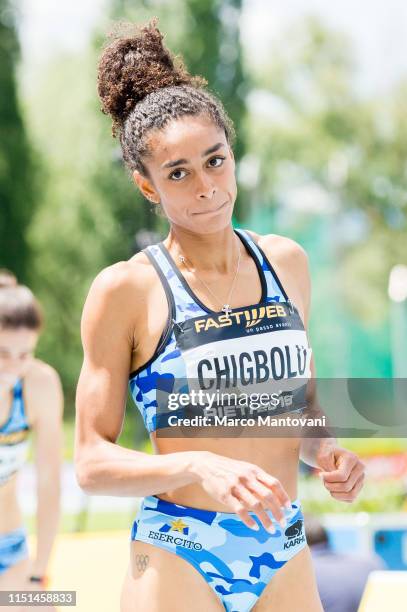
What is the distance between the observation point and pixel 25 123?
13.8 metres

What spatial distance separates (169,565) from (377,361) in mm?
8285

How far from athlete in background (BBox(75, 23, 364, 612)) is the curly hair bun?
110mm

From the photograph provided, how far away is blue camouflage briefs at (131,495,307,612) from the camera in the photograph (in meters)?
1.62

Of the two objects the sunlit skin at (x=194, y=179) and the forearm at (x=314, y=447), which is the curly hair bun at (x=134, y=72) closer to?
the sunlit skin at (x=194, y=179)

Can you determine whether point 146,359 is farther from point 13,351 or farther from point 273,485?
point 13,351

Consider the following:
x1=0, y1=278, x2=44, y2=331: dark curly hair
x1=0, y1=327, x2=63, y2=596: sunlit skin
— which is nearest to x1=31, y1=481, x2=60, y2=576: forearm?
x1=0, y1=327, x2=63, y2=596: sunlit skin

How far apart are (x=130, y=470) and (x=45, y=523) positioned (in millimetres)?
1219

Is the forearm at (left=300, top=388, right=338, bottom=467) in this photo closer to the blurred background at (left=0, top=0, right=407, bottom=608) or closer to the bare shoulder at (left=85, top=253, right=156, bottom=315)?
the bare shoulder at (left=85, top=253, right=156, bottom=315)


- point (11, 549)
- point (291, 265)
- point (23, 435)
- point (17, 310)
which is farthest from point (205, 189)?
point (11, 549)

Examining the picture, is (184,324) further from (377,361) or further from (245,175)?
(245,175)

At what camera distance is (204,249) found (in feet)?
5.75

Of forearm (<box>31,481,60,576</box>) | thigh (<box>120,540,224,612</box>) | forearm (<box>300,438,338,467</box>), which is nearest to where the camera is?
thigh (<box>120,540,224,612</box>)

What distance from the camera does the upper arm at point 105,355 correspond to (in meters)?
1.61

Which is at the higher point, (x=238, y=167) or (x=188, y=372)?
(x=238, y=167)
